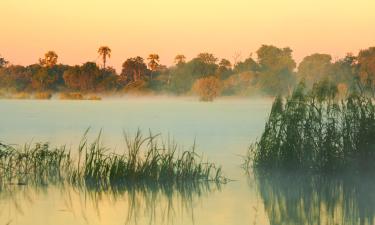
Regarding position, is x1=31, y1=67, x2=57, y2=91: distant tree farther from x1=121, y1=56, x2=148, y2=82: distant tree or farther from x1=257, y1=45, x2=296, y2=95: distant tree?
x1=257, y1=45, x2=296, y2=95: distant tree

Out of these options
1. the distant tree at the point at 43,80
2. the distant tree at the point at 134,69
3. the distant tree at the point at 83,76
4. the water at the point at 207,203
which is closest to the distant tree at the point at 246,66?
the distant tree at the point at 134,69

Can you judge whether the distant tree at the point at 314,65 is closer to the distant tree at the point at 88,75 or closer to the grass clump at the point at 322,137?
the distant tree at the point at 88,75

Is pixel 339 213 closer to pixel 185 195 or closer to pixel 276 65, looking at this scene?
pixel 185 195

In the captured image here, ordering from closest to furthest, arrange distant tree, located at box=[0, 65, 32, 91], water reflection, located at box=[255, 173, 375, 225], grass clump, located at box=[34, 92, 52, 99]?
water reflection, located at box=[255, 173, 375, 225]
distant tree, located at box=[0, 65, 32, 91]
grass clump, located at box=[34, 92, 52, 99]

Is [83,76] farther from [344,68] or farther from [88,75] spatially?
[344,68]

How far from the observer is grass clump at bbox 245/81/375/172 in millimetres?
11359

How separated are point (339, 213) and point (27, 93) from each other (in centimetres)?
7760

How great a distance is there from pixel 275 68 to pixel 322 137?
231 ft

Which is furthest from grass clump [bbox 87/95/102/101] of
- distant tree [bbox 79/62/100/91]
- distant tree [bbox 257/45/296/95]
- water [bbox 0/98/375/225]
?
water [bbox 0/98/375/225]

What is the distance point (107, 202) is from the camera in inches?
385

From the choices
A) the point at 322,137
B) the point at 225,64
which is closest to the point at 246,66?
the point at 225,64

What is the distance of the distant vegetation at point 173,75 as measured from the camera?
76.9 m

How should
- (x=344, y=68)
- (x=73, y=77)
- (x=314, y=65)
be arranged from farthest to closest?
(x=73, y=77) → (x=314, y=65) → (x=344, y=68)

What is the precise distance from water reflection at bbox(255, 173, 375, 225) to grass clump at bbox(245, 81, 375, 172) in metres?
0.23
